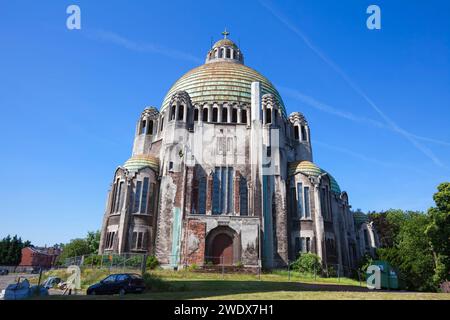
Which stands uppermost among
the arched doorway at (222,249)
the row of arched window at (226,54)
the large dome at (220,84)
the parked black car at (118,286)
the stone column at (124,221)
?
the row of arched window at (226,54)

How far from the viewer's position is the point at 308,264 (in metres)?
31.8

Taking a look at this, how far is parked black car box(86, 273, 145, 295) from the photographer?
17.4 metres

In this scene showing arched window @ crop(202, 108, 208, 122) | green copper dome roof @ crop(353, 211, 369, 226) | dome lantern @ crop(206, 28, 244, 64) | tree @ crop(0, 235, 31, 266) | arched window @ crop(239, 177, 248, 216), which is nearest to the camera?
arched window @ crop(239, 177, 248, 216)

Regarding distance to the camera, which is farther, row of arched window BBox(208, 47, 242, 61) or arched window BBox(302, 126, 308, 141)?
row of arched window BBox(208, 47, 242, 61)

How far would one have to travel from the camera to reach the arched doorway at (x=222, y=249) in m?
31.2

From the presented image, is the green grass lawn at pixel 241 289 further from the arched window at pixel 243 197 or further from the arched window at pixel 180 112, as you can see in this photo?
the arched window at pixel 180 112

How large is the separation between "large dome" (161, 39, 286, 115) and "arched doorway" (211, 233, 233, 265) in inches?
718

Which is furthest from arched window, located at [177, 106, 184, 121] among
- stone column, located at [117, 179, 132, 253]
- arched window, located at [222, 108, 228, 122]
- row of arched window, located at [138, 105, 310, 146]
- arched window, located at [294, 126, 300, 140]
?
arched window, located at [294, 126, 300, 140]

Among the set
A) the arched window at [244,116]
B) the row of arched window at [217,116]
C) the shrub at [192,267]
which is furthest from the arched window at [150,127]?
the shrub at [192,267]

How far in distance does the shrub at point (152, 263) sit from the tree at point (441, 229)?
2357 centimetres

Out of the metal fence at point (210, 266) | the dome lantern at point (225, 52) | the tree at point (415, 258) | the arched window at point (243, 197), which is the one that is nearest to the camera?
the metal fence at point (210, 266)

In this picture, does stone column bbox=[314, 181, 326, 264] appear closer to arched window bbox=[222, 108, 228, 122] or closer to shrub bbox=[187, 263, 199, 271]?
shrub bbox=[187, 263, 199, 271]
